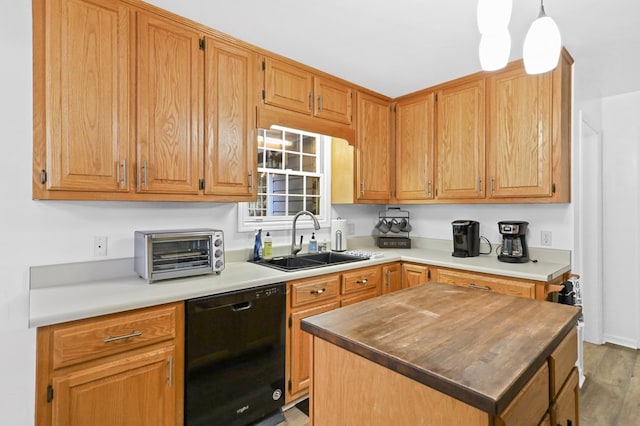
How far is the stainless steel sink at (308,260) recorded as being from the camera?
2.59 m

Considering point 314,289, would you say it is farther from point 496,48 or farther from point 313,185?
point 496,48

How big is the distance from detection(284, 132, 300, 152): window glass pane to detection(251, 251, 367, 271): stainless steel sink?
989 millimetres

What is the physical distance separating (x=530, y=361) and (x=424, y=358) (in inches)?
11.3

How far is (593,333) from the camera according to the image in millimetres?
3234

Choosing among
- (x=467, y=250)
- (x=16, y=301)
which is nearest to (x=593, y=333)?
(x=467, y=250)

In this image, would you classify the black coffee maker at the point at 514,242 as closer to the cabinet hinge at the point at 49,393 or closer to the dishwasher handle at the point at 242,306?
the dishwasher handle at the point at 242,306

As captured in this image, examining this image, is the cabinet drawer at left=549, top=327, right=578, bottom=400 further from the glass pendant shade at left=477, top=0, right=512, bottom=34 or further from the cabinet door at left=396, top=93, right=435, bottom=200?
the cabinet door at left=396, top=93, right=435, bottom=200

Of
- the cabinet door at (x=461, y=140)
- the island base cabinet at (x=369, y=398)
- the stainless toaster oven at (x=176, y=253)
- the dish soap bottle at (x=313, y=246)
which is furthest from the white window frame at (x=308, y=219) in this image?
the island base cabinet at (x=369, y=398)

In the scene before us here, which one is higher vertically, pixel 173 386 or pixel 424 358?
pixel 424 358

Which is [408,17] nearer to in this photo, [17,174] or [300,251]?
[300,251]

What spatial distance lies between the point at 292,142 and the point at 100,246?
1.74m

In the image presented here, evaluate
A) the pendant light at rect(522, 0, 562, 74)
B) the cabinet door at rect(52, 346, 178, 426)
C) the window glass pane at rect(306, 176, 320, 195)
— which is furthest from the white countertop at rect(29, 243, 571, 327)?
the pendant light at rect(522, 0, 562, 74)

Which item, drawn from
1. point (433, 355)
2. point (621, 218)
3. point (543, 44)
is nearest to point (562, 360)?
point (433, 355)

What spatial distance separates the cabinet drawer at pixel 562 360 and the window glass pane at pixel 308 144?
7.98ft
